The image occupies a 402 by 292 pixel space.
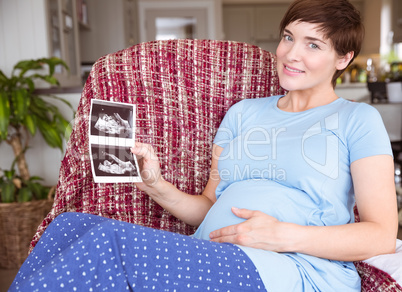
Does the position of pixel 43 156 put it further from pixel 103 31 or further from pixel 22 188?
pixel 103 31

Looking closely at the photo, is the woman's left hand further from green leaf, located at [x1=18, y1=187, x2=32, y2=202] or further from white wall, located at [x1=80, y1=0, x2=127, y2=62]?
white wall, located at [x1=80, y1=0, x2=127, y2=62]

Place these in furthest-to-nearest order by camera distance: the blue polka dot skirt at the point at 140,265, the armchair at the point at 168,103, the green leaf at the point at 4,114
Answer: the green leaf at the point at 4,114 → the armchair at the point at 168,103 → the blue polka dot skirt at the point at 140,265

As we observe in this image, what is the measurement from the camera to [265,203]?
1087 millimetres

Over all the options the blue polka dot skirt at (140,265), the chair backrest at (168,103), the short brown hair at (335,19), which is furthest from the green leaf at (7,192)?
the short brown hair at (335,19)

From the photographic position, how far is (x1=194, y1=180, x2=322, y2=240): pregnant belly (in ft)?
3.54

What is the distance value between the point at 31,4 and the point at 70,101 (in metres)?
0.70

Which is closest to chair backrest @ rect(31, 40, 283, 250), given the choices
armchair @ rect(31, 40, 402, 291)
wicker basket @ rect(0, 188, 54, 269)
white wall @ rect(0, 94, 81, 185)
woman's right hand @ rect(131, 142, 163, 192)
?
armchair @ rect(31, 40, 402, 291)

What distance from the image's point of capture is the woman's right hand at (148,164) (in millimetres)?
1167

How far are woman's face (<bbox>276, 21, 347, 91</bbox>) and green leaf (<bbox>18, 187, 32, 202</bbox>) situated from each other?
62.5 inches

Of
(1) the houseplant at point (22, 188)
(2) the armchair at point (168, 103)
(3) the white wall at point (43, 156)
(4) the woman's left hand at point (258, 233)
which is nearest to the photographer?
(4) the woman's left hand at point (258, 233)

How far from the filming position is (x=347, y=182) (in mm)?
1113

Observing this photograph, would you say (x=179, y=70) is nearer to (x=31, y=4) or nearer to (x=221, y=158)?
(x=221, y=158)

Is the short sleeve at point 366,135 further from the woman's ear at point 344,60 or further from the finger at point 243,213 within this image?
the finger at point 243,213

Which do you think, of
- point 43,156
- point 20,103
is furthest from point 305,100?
point 43,156
